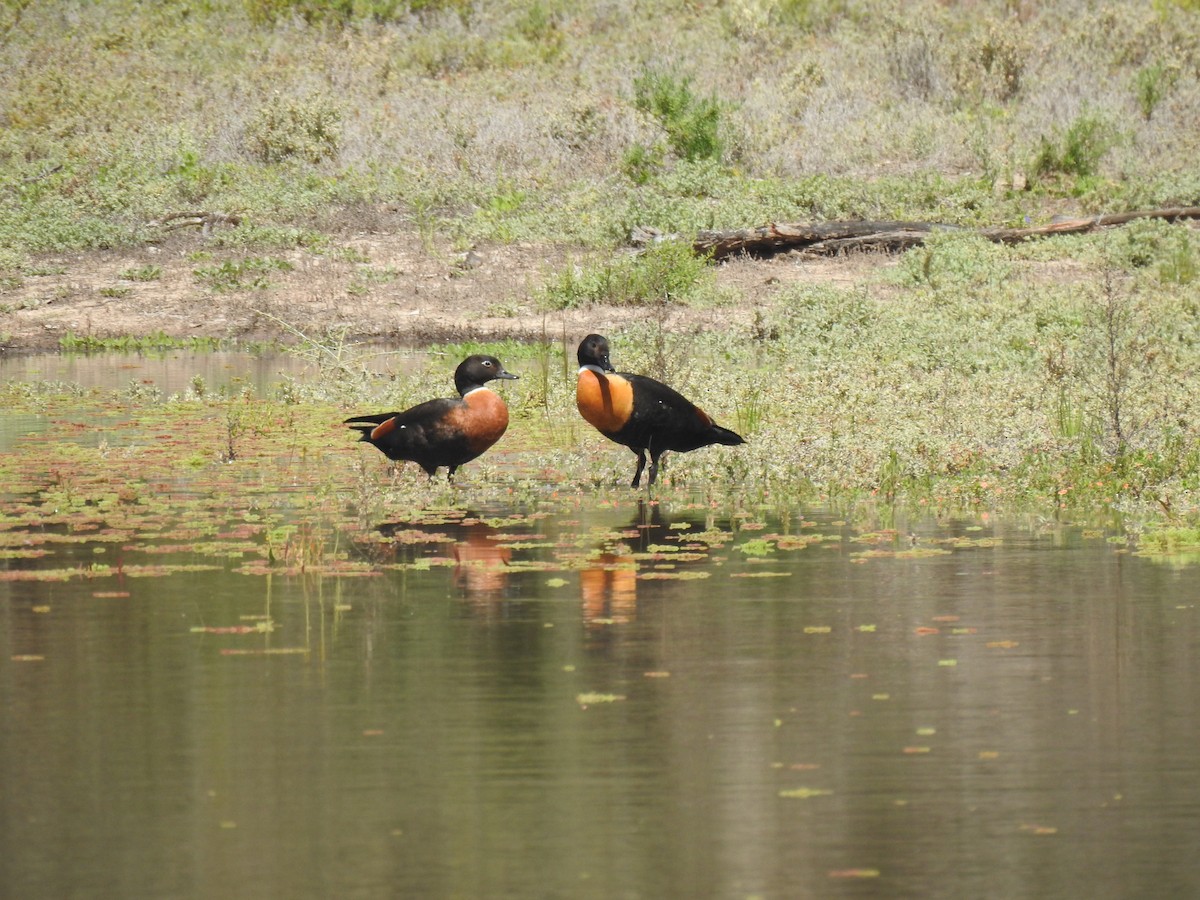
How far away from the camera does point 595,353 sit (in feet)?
38.0

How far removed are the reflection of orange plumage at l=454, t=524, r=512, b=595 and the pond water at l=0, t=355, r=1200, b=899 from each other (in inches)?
1.1

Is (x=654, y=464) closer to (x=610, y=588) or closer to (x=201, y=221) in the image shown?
(x=610, y=588)

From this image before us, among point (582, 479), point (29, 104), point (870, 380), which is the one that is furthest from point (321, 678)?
point (29, 104)

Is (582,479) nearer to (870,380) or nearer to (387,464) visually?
(387,464)

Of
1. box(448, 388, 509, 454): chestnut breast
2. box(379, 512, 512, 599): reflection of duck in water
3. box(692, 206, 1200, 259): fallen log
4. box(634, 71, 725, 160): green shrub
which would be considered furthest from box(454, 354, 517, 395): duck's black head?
box(634, 71, 725, 160): green shrub

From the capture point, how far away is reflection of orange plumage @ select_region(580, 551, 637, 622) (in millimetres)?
8242

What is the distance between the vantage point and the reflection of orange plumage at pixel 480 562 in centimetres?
884

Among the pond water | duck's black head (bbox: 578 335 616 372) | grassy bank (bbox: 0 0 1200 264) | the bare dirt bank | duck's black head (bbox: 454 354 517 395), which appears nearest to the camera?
the pond water

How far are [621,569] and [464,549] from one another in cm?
98

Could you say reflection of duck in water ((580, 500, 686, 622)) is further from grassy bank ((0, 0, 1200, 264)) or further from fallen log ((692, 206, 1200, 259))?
grassy bank ((0, 0, 1200, 264))

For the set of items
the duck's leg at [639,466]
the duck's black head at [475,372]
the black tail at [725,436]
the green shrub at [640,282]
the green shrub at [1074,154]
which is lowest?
the duck's leg at [639,466]

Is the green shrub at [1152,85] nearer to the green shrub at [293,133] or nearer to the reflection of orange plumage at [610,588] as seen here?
the green shrub at [293,133]

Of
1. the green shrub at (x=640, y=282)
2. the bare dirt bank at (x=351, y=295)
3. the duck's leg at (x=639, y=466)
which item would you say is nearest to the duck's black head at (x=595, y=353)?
the duck's leg at (x=639, y=466)

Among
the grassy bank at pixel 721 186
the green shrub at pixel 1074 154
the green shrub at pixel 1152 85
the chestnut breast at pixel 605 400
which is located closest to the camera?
the chestnut breast at pixel 605 400
